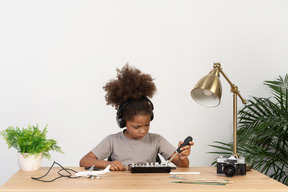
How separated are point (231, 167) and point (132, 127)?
2.41ft

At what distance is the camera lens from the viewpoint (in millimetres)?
2211

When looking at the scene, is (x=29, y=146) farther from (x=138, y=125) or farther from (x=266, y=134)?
(x=266, y=134)

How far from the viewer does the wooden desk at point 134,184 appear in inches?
74.4

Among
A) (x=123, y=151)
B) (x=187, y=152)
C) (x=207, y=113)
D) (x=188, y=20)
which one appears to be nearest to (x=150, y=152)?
(x=123, y=151)

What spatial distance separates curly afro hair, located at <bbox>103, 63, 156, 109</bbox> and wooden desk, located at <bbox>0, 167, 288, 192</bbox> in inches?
23.5

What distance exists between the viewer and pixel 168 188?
1.90m

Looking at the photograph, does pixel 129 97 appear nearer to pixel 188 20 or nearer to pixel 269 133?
pixel 269 133

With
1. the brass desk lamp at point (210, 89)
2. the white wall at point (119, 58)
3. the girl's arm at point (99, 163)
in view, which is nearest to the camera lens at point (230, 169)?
the brass desk lamp at point (210, 89)

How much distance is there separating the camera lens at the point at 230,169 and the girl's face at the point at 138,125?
25.4 inches

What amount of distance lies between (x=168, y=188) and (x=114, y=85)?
104 cm

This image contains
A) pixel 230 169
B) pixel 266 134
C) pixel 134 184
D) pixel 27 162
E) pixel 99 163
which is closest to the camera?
pixel 134 184

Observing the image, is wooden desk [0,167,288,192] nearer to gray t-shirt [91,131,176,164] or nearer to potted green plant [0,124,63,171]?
potted green plant [0,124,63,171]

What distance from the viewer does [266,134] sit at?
3.46 meters

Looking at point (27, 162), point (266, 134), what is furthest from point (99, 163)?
point (266, 134)
